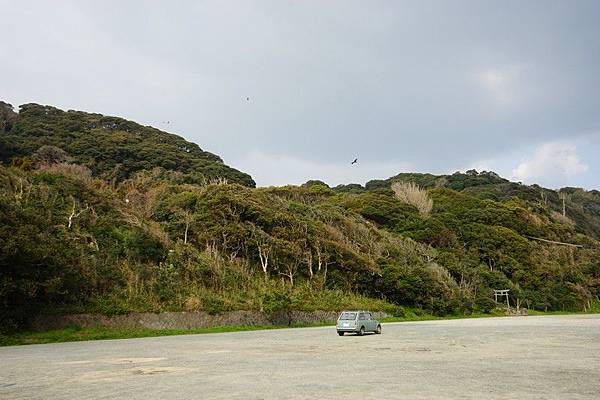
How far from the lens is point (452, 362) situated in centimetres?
1284

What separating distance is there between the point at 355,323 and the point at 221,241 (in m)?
16.3

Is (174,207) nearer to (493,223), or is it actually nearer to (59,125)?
(59,125)

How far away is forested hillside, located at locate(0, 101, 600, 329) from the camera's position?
25500 millimetres

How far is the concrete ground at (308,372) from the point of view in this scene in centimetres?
843

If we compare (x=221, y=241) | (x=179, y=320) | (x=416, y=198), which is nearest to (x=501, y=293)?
(x=416, y=198)

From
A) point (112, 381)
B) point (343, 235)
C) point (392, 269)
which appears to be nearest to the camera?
point (112, 381)

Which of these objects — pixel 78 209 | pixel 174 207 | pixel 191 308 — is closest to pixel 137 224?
pixel 78 209

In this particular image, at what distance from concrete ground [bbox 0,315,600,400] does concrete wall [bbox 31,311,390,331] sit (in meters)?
6.76

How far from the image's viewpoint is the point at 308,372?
35.9ft

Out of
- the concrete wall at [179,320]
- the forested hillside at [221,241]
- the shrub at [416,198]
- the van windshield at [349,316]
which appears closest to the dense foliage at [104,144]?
the forested hillside at [221,241]

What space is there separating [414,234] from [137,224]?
3857cm

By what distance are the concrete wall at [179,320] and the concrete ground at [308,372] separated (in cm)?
676

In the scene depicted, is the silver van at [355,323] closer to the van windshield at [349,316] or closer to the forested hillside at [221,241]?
the van windshield at [349,316]

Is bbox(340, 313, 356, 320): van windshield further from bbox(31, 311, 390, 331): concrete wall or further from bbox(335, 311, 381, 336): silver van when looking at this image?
bbox(31, 311, 390, 331): concrete wall
